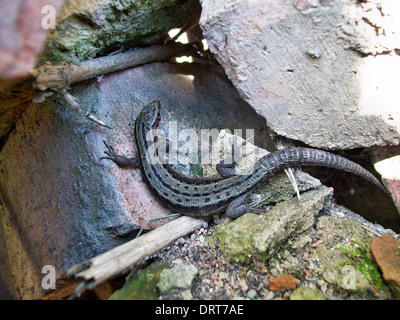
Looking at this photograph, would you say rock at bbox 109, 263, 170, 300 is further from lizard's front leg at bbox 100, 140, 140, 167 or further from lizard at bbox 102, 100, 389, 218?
lizard's front leg at bbox 100, 140, 140, 167

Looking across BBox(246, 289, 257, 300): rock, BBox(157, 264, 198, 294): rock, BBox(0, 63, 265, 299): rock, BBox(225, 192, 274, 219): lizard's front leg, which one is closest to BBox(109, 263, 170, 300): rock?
BBox(157, 264, 198, 294): rock

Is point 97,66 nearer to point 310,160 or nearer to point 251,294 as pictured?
point 310,160

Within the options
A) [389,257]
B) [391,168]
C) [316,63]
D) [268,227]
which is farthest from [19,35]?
[391,168]

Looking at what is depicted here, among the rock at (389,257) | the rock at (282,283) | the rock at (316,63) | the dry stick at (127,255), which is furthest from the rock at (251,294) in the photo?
the rock at (316,63)

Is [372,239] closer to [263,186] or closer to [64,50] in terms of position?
[263,186]

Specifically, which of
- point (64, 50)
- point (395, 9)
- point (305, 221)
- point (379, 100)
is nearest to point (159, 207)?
point (305, 221)
